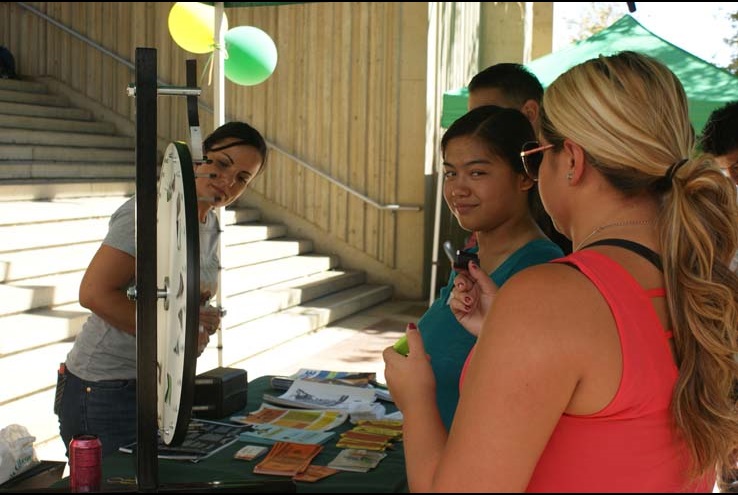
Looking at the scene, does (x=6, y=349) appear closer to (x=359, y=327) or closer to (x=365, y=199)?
(x=359, y=327)

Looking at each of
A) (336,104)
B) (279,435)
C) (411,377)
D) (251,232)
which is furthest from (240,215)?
(411,377)

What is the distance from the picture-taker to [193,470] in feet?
7.12

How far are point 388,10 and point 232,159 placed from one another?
7.41 m

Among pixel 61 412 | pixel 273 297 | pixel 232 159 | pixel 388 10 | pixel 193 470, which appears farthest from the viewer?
pixel 388 10

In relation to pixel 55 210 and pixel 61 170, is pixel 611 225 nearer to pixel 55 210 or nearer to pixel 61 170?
pixel 55 210

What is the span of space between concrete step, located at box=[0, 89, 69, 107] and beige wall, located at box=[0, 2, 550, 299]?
0.85 ft

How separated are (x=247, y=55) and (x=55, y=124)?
5.01 metres

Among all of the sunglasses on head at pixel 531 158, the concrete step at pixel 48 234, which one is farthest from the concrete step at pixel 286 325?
the sunglasses on head at pixel 531 158

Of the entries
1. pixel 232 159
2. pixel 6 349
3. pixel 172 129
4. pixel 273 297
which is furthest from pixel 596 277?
pixel 172 129

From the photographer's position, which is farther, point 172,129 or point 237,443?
point 172,129

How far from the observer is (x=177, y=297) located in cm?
154

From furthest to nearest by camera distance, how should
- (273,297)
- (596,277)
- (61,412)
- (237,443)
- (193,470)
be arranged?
(273,297) < (61,412) < (237,443) < (193,470) < (596,277)

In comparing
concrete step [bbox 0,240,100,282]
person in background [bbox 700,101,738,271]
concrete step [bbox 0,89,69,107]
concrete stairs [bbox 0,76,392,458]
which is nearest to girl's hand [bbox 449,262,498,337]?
person in background [bbox 700,101,738,271]

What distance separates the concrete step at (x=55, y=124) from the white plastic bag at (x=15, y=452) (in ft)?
22.8
